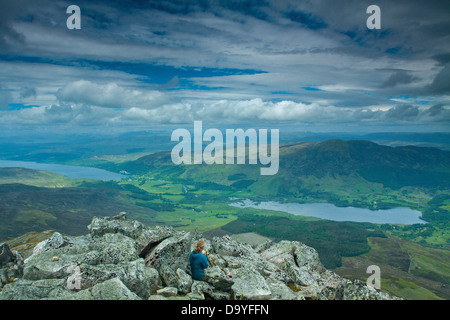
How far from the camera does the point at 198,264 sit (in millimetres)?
20297

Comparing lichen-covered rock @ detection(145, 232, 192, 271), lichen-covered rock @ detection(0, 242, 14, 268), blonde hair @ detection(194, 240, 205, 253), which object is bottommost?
lichen-covered rock @ detection(0, 242, 14, 268)

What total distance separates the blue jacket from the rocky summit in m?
0.47

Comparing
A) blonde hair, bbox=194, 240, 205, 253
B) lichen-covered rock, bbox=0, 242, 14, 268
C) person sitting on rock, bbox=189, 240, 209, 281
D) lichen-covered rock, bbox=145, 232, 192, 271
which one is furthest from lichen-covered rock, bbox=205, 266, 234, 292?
lichen-covered rock, bbox=0, 242, 14, 268

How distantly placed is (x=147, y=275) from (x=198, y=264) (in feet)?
12.2

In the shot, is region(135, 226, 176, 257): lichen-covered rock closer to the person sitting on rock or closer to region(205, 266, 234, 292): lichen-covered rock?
the person sitting on rock

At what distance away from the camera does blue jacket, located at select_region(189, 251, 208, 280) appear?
20.2m

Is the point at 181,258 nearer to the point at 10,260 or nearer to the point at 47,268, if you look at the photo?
the point at 47,268

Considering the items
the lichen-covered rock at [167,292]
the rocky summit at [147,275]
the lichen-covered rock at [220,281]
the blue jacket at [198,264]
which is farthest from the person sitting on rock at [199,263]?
the lichen-covered rock at [167,292]

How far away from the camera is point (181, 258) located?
2294cm

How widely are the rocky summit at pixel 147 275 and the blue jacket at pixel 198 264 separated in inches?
18.6

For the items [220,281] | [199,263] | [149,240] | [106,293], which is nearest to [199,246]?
[199,263]

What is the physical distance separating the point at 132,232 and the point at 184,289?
1192 centimetres
